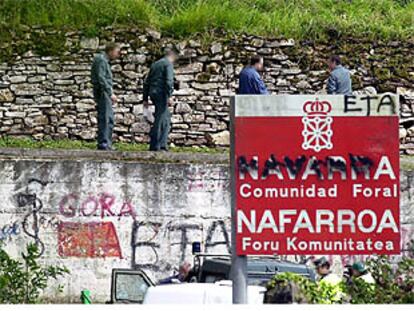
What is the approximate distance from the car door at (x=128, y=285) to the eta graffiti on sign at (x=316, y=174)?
15.1 feet

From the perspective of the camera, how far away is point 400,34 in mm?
21062

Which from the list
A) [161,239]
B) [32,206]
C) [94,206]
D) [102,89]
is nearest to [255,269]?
[161,239]

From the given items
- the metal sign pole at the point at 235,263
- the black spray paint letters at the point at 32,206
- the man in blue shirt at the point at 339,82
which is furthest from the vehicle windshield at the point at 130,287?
the metal sign pole at the point at 235,263

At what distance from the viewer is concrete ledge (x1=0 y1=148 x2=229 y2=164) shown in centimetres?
1680

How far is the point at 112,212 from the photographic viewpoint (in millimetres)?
16484

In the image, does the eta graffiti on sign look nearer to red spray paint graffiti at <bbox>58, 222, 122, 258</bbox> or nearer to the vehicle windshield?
the vehicle windshield

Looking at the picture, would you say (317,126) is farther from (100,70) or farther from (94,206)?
(100,70)

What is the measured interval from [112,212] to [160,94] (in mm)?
1914

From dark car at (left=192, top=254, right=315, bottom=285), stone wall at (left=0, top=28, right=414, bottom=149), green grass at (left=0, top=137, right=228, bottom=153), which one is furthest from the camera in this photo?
stone wall at (left=0, top=28, right=414, bottom=149)

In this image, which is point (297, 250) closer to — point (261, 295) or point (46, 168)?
point (261, 295)

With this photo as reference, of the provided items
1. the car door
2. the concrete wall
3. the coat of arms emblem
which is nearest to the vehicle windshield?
the car door

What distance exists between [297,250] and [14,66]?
11.3 m

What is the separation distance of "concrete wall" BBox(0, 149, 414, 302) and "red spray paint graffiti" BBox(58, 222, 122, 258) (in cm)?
1

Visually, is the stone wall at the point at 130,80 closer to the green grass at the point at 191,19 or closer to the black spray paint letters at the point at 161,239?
the green grass at the point at 191,19
